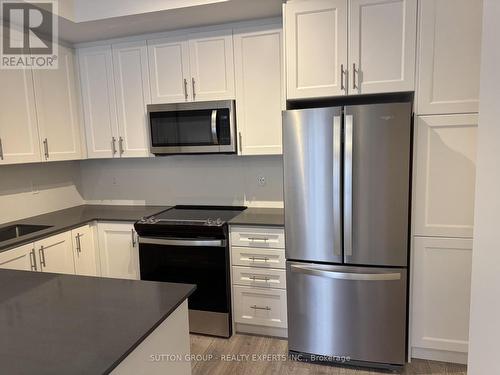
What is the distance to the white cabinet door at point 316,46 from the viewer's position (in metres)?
2.15

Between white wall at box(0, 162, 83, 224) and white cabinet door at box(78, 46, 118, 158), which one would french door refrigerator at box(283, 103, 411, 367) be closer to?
white cabinet door at box(78, 46, 118, 158)

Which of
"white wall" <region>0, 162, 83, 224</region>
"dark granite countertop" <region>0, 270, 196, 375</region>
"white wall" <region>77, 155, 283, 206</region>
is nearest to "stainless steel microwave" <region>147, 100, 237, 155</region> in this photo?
"white wall" <region>77, 155, 283, 206</region>

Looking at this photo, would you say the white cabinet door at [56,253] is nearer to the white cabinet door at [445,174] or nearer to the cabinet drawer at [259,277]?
the cabinet drawer at [259,277]

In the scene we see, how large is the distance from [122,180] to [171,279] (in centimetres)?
125

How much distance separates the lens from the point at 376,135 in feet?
6.58

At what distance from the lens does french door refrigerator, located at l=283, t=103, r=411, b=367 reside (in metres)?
2.02

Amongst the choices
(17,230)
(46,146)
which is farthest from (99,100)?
(17,230)

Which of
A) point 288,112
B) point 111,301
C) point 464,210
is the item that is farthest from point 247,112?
point 111,301

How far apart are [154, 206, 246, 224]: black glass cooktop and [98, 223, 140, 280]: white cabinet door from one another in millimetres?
288

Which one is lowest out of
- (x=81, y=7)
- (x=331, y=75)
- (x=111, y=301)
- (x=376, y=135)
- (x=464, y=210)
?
(x=111, y=301)

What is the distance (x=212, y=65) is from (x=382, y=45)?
1258 mm

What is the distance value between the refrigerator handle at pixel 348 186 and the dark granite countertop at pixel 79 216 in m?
1.66

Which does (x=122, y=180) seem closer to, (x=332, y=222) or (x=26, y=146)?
(x=26, y=146)

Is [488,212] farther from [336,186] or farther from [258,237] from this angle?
[258,237]
